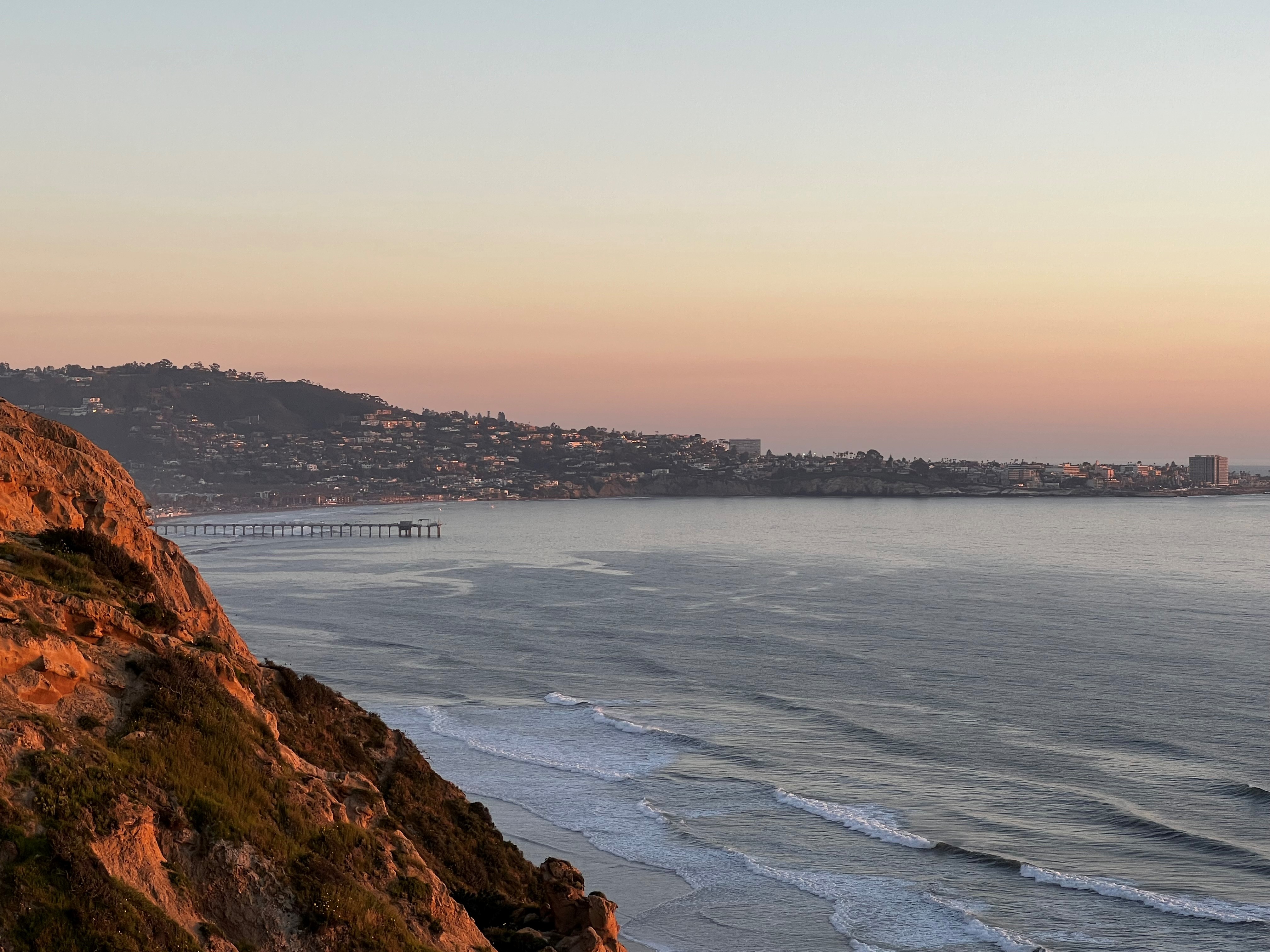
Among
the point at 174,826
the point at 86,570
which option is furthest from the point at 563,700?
the point at 174,826

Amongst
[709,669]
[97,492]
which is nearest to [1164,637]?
[709,669]

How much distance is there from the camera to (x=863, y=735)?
1726 inches

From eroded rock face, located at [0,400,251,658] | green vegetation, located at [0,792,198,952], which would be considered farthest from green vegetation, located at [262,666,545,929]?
green vegetation, located at [0,792,198,952]

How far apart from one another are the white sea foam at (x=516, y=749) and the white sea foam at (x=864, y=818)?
576 cm

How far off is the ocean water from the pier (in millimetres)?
78539

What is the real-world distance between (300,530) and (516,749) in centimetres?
16536

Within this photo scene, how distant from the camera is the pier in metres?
181

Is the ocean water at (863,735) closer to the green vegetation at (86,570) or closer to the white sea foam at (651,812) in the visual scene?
the white sea foam at (651,812)

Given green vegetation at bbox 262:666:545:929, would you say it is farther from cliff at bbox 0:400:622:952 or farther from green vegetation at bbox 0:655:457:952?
green vegetation at bbox 0:655:457:952

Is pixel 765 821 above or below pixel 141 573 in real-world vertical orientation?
below

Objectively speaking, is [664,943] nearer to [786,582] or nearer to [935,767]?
[935,767]

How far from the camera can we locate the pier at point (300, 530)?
593 feet

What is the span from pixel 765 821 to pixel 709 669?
2494cm

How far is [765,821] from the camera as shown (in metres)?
33.6
